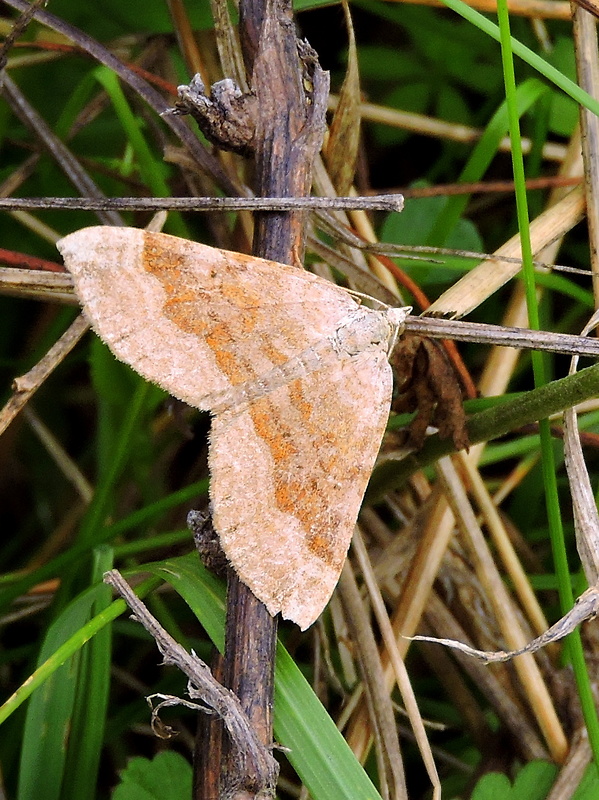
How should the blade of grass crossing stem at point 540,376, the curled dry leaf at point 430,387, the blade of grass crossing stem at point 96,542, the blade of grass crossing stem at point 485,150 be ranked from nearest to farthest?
the blade of grass crossing stem at point 540,376 → the curled dry leaf at point 430,387 → the blade of grass crossing stem at point 96,542 → the blade of grass crossing stem at point 485,150

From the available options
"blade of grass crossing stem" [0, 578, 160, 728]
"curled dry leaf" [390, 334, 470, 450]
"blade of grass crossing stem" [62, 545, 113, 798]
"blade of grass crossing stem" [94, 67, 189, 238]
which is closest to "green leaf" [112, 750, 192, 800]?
"blade of grass crossing stem" [62, 545, 113, 798]

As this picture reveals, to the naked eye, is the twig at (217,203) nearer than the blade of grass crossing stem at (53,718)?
Yes

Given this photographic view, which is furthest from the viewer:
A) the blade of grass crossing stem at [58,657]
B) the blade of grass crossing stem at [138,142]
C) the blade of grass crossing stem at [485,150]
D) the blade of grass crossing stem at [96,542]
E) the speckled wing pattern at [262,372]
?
the blade of grass crossing stem at [485,150]

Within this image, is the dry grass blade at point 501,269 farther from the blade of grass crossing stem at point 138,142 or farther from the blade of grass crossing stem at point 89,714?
the blade of grass crossing stem at point 89,714

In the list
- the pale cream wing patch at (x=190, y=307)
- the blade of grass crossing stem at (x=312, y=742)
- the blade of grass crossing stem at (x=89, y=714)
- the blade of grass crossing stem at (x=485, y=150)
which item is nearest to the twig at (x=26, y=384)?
the pale cream wing patch at (x=190, y=307)

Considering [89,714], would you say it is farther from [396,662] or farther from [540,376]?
[540,376]

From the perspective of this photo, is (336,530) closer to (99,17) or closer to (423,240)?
(423,240)

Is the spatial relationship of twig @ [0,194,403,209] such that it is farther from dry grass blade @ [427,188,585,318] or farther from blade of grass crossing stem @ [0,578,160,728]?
blade of grass crossing stem @ [0,578,160,728]
